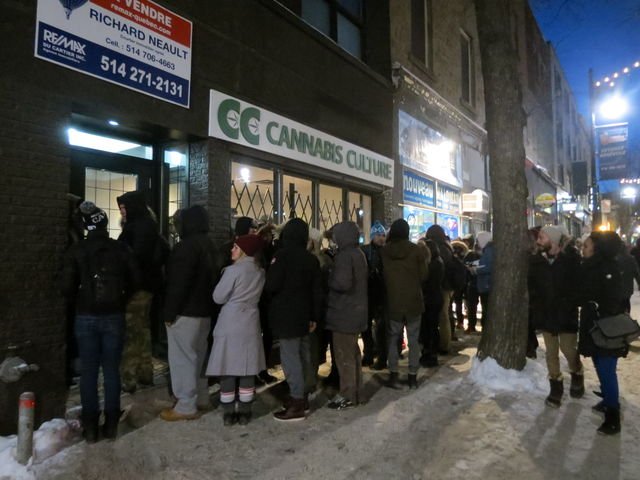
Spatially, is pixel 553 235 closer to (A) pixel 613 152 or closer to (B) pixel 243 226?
(B) pixel 243 226

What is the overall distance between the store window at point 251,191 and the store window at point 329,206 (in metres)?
1.45

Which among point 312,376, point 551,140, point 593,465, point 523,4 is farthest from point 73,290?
point 551,140

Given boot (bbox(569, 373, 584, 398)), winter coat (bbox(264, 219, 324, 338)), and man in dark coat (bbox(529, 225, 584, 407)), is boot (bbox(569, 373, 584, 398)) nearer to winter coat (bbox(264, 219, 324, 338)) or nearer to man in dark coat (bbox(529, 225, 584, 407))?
man in dark coat (bbox(529, 225, 584, 407))

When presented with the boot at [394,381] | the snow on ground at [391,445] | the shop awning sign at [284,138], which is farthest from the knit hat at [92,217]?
the boot at [394,381]

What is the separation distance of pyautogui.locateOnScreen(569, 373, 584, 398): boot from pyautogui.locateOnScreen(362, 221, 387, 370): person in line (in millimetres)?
2116

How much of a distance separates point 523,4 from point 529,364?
61.8ft

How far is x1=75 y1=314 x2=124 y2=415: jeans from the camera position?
3838 mm

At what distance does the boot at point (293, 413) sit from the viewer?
4410mm

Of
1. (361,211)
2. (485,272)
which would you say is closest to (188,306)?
(485,272)

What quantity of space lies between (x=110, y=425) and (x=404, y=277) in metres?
3.18

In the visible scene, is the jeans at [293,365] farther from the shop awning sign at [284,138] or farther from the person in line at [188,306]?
the shop awning sign at [284,138]

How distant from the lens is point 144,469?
3498 mm

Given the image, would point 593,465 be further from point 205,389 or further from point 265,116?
point 265,116

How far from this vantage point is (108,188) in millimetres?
5504
